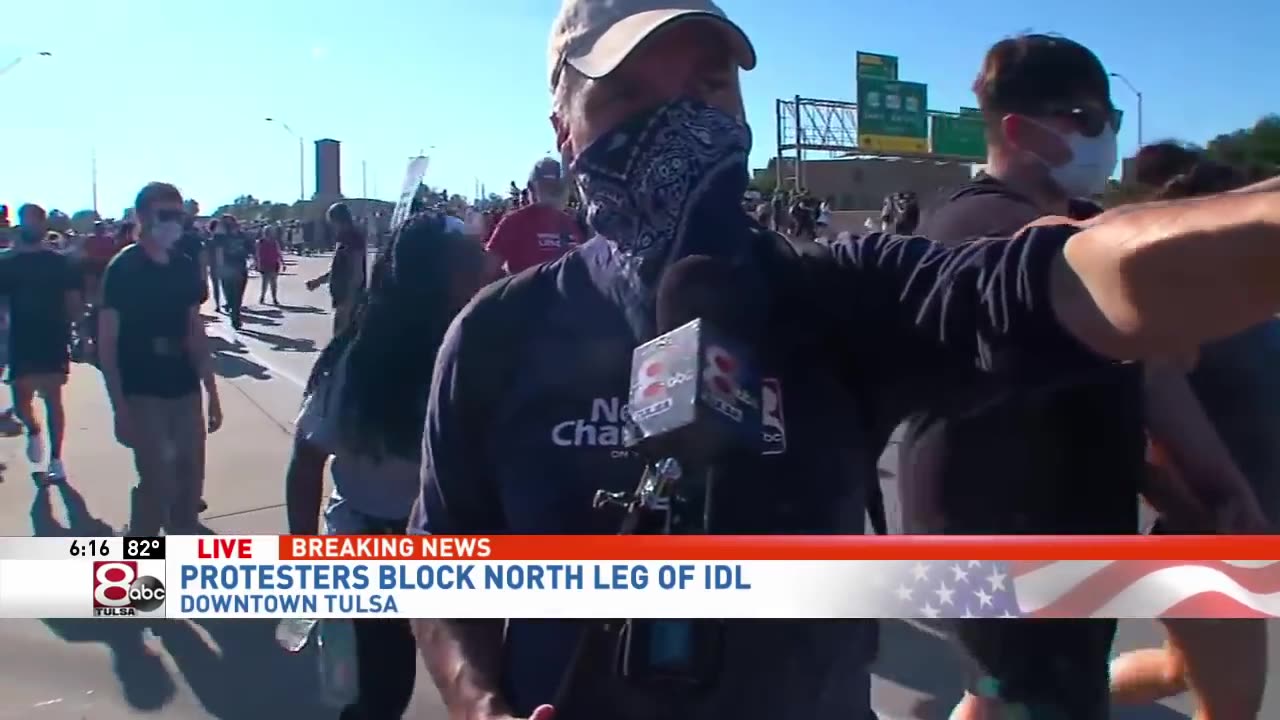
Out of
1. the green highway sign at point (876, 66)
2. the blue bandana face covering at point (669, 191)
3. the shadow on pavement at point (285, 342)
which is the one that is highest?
the green highway sign at point (876, 66)

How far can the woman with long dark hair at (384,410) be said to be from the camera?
9.25 feet

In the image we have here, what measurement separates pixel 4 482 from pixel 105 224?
6518mm

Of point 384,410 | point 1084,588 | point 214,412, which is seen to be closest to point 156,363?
point 214,412

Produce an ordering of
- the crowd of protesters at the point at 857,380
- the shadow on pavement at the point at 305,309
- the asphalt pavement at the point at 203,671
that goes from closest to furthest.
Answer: the crowd of protesters at the point at 857,380, the asphalt pavement at the point at 203,671, the shadow on pavement at the point at 305,309

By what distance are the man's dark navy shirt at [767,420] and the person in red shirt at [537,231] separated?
3.30 m

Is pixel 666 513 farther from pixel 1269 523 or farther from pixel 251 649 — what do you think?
pixel 251 649

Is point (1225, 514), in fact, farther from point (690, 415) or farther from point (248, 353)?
point (248, 353)

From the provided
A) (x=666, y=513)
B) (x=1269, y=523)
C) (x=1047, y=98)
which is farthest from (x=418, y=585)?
(x=1269, y=523)

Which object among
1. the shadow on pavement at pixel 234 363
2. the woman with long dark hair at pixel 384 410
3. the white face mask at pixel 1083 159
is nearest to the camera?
the white face mask at pixel 1083 159

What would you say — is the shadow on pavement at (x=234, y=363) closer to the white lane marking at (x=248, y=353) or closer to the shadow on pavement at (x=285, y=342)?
the white lane marking at (x=248, y=353)

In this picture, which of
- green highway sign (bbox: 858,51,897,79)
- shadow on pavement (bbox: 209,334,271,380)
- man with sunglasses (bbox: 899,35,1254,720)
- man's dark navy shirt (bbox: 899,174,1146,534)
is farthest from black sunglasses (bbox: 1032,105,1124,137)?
shadow on pavement (bbox: 209,334,271,380)

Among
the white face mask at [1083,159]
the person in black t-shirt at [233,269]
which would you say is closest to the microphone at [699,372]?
the white face mask at [1083,159]

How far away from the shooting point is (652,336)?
1348mm

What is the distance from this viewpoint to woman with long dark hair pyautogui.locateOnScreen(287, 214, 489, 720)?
2818 millimetres
